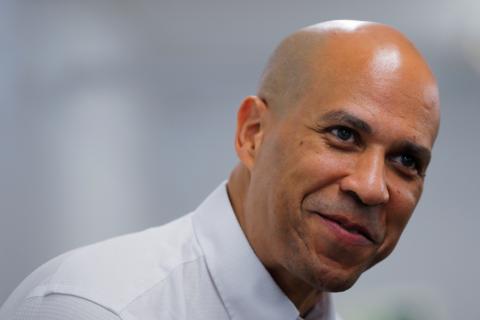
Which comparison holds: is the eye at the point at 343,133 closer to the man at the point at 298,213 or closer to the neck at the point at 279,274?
the man at the point at 298,213

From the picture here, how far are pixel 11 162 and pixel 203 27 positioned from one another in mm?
774

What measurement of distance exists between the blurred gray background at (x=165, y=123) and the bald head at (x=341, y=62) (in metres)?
0.95

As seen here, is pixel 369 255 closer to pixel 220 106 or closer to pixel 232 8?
pixel 220 106

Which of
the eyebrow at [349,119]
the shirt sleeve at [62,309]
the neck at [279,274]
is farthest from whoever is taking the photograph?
the neck at [279,274]

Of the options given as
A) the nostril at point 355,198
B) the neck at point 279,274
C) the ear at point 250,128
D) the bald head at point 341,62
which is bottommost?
the neck at point 279,274

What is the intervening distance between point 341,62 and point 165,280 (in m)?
0.48

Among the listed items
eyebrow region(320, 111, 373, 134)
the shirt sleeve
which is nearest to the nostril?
eyebrow region(320, 111, 373, 134)

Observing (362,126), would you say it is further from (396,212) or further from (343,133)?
(396,212)

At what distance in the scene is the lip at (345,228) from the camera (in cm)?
101

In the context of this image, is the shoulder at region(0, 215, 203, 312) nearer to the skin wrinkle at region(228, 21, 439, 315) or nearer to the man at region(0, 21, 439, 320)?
the man at region(0, 21, 439, 320)

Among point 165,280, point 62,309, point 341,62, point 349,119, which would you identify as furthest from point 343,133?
point 62,309

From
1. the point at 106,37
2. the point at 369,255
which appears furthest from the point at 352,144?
the point at 106,37

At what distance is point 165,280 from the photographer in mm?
1025

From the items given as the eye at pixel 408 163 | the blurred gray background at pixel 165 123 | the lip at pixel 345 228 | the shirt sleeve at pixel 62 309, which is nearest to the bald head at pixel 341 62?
the eye at pixel 408 163
